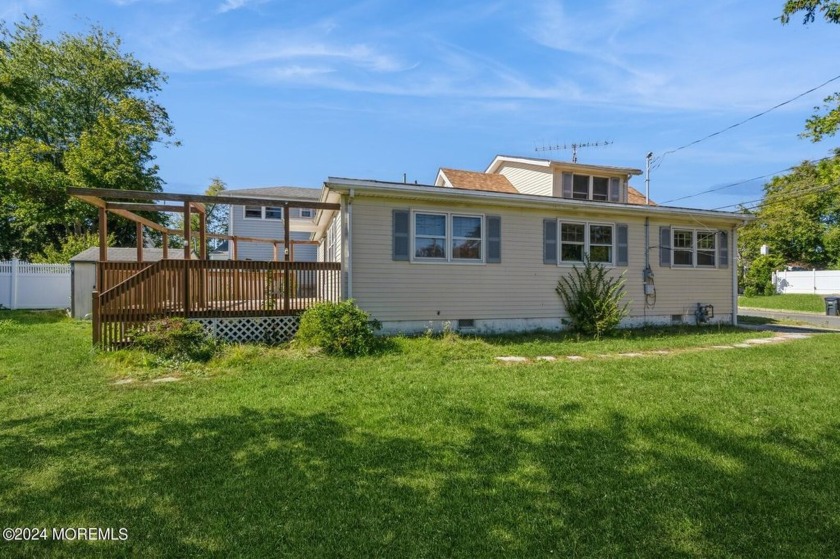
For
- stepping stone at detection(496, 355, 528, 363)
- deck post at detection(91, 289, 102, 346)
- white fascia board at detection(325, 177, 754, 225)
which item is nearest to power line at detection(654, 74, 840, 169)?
white fascia board at detection(325, 177, 754, 225)

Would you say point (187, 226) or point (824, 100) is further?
point (187, 226)

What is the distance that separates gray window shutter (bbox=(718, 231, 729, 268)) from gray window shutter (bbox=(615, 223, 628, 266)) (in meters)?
3.44

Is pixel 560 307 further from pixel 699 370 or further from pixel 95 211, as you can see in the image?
pixel 95 211

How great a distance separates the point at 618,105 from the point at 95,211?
2641 centimetres

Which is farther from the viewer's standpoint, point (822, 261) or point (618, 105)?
point (822, 261)

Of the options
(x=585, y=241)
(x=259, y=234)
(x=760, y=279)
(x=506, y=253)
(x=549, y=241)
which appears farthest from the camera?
(x=760, y=279)

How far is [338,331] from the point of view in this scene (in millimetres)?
7293

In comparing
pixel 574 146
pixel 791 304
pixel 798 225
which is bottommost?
pixel 791 304

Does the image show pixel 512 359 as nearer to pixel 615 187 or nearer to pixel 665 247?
pixel 665 247

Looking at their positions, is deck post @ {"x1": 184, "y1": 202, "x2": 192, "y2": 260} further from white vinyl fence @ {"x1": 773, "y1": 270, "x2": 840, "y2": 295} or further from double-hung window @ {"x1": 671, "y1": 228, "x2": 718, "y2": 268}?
white vinyl fence @ {"x1": 773, "y1": 270, "x2": 840, "y2": 295}

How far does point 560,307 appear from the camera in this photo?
10.4 m

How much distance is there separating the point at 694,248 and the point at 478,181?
7335 mm

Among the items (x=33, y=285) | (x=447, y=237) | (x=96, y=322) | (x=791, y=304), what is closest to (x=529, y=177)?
(x=447, y=237)

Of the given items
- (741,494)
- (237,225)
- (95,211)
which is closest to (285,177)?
(237,225)
